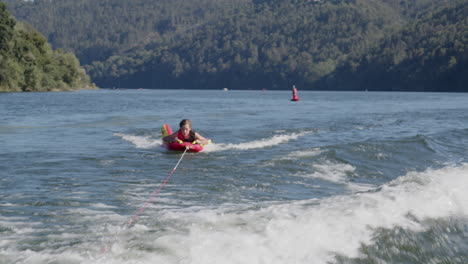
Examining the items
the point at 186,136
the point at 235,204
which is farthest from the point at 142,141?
the point at 235,204

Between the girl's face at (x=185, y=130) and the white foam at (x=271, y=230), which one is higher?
the girl's face at (x=185, y=130)

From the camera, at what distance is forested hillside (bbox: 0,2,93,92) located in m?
74.7

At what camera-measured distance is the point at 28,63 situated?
80.8 metres

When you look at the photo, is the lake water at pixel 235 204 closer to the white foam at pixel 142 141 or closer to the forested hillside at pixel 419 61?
the white foam at pixel 142 141

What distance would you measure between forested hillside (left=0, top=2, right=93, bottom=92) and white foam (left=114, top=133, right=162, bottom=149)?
58409mm

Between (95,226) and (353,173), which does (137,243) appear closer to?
(95,226)

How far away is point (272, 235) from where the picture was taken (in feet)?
21.8

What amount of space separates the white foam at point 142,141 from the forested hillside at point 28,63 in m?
58.4

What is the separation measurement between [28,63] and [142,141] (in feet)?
225

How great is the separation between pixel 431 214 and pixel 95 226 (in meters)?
4.53

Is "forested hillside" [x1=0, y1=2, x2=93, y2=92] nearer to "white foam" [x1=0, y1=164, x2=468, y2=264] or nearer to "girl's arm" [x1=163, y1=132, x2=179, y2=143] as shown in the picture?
"girl's arm" [x1=163, y1=132, x2=179, y2=143]

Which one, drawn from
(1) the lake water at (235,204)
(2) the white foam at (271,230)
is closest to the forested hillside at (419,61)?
(1) the lake water at (235,204)

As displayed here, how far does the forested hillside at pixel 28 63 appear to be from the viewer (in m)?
74.7

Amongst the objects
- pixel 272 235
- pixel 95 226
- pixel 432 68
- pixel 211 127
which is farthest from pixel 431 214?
pixel 432 68
